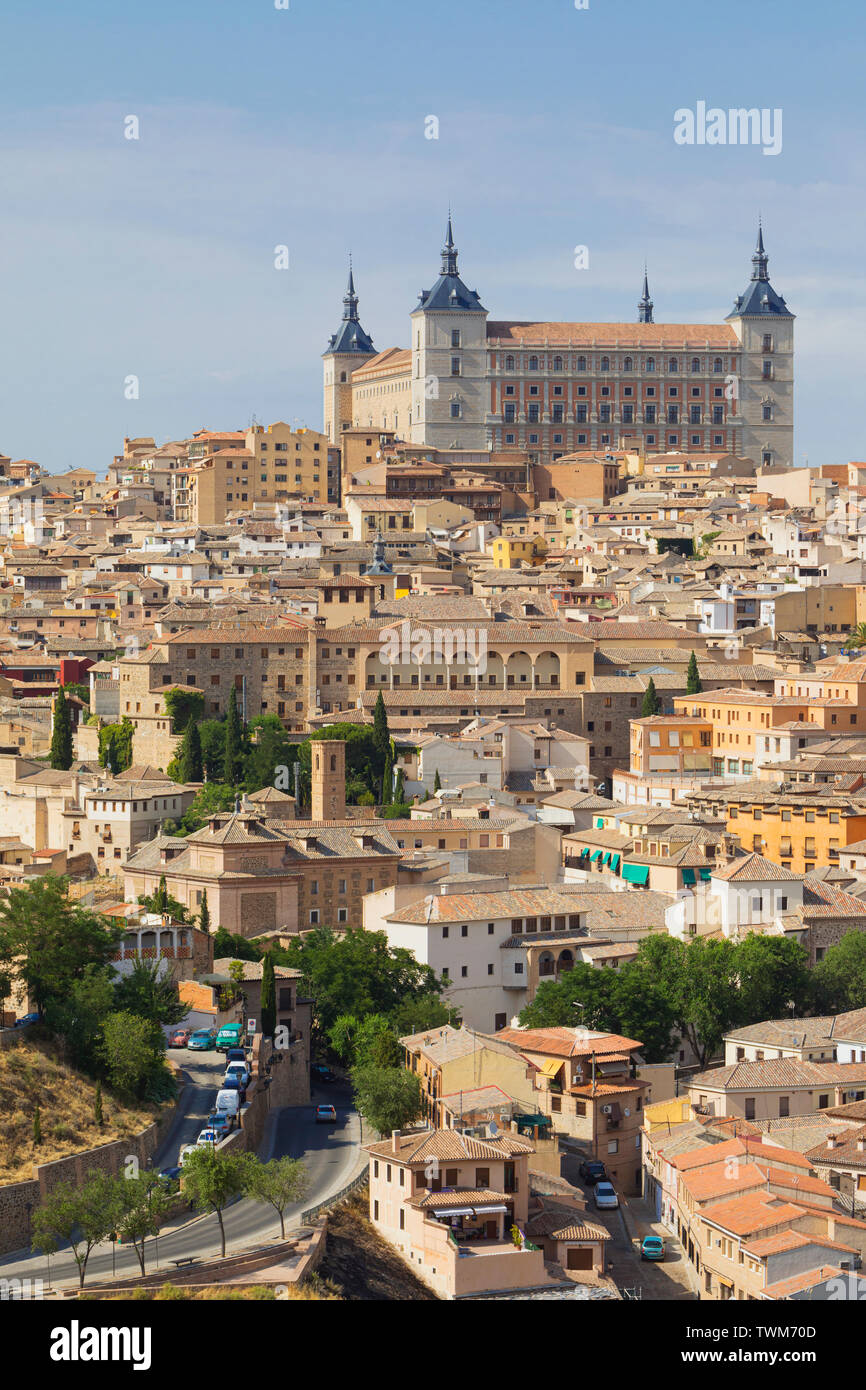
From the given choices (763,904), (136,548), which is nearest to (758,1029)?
(763,904)

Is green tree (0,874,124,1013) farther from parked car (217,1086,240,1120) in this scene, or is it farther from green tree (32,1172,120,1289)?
green tree (32,1172,120,1289)

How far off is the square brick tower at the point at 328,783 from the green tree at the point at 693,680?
1110cm

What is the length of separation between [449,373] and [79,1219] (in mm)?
70378

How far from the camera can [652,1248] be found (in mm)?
24203

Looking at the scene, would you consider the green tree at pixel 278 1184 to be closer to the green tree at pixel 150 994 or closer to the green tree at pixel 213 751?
the green tree at pixel 150 994

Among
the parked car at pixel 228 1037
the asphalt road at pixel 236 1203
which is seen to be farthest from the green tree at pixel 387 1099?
the parked car at pixel 228 1037

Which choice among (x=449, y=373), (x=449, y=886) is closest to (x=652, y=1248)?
(x=449, y=886)

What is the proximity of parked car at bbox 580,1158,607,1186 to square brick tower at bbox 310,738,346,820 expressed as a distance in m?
13.9

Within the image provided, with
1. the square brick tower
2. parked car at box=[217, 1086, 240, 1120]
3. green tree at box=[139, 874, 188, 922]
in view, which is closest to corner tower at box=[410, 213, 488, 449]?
the square brick tower

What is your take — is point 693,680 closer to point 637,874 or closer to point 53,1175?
point 637,874

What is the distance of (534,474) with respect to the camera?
264 feet

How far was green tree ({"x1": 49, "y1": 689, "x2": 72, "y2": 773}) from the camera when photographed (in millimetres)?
45219

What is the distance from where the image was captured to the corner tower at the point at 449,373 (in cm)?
8631
